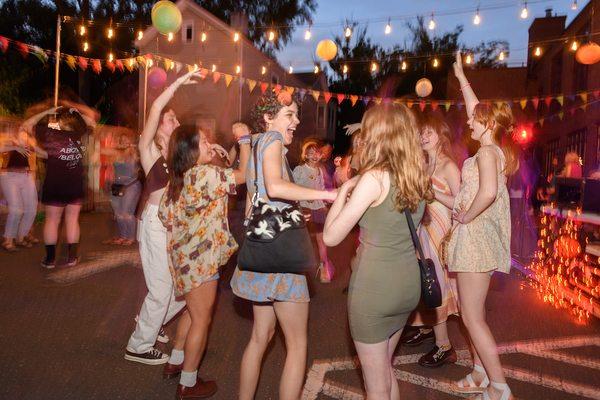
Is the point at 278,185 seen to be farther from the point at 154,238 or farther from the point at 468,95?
the point at 468,95

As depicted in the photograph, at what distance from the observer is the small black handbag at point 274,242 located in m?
2.82

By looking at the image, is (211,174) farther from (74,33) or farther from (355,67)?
(355,67)

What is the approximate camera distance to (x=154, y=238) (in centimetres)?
395

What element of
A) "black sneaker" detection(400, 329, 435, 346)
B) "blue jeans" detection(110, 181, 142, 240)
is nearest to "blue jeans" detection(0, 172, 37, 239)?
"blue jeans" detection(110, 181, 142, 240)

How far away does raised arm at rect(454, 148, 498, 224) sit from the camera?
11.0ft

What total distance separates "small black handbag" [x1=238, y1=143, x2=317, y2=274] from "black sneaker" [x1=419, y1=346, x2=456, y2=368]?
2.08 meters

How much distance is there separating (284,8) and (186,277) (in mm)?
29846

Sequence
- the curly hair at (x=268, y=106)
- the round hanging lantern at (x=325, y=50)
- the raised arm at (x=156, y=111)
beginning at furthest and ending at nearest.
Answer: the round hanging lantern at (x=325, y=50) < the raised arm at (x=156, y=111) < the curly hair at (x=268, y=106)

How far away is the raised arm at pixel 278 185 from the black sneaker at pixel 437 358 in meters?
2.29

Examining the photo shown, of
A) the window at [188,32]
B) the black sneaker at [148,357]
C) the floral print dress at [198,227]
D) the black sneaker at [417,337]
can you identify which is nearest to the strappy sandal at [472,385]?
the black sneaker at [417,337]

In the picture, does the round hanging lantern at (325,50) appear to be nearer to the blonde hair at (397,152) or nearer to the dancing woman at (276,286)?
the dancing woman at (276,286)

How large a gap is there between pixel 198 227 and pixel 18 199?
6273mm

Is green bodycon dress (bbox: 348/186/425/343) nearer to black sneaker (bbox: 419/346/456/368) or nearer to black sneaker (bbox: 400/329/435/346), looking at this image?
black sneaker (bbox: 419/346/456/368)

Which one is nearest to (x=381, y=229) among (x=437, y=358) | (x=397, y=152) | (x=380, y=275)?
(x=380, y=275)
